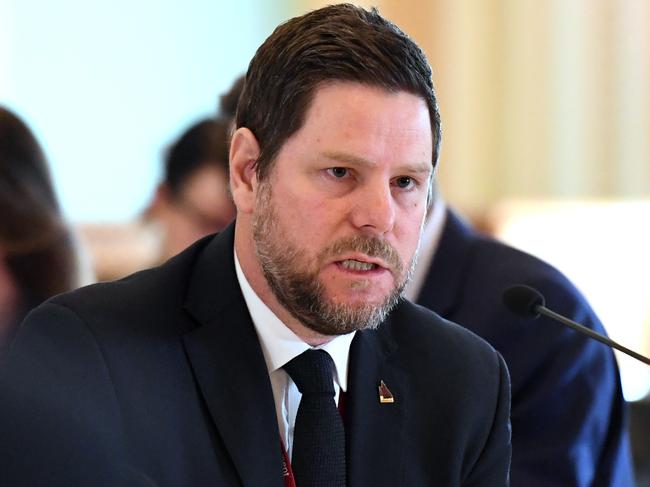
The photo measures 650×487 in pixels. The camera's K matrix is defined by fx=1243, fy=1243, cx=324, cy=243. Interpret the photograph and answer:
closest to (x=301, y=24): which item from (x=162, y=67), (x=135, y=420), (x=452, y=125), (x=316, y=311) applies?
(x=316, y=311)

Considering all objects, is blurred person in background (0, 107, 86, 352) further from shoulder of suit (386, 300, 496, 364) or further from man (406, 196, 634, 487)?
shoulder of suit (386, 300, 496, 364)

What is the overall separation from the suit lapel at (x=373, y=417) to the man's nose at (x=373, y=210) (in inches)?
11.2

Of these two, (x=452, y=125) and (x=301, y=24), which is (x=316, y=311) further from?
(x=452, y=125)

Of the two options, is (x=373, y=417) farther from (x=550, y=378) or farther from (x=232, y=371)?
(x=550, y=378)

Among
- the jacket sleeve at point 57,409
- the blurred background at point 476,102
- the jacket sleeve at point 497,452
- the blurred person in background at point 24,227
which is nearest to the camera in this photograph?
the jacket sleeve at point 57,409

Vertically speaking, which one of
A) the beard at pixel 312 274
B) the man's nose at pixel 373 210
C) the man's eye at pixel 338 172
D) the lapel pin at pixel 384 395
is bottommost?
the lapel pin at pixel 384 395

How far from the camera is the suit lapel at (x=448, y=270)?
2725 mm

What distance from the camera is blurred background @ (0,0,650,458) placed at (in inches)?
184

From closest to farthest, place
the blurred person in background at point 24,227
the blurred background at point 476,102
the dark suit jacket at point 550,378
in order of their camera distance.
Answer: the dark suit jacket at point 550,378 → the blurred person in background at point 24,227 → the blurred background at point 476,102

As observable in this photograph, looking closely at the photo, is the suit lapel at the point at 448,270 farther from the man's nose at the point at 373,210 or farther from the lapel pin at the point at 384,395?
the man's nose at the point at 373,210

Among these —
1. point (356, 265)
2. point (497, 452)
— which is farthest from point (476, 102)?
point (356, 265)

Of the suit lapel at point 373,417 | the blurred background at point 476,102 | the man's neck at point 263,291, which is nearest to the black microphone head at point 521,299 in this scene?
the suit lapel at point 373,417

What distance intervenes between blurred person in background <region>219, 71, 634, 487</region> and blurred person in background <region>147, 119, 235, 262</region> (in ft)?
2.35

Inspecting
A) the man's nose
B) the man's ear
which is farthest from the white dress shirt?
the man's nose
